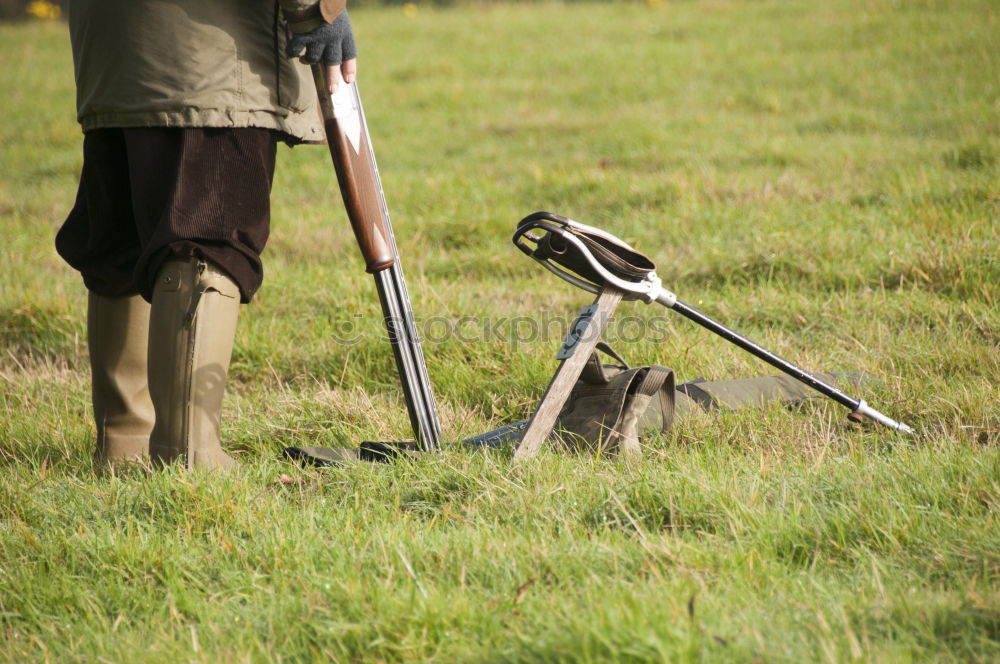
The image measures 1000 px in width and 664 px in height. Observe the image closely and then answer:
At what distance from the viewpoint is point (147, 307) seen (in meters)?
3.02

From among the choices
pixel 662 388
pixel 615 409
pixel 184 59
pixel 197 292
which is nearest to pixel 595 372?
pixel 615 409

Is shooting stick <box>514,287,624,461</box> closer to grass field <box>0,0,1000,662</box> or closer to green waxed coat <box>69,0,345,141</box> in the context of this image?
grass field <box>0,0,1000,662</box>

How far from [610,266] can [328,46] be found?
42.5 inches

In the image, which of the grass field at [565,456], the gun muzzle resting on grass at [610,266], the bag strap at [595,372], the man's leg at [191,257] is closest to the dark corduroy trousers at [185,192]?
the man's leg at [191,257]

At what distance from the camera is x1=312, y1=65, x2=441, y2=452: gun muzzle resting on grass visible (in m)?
2.78

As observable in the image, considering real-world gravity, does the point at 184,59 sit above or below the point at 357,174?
above

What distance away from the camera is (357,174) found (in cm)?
282

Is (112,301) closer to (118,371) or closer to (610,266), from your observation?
(118,371)

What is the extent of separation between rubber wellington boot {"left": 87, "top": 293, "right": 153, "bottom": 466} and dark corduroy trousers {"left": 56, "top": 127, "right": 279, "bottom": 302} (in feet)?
0.51

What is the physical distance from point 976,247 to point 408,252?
3.05 m

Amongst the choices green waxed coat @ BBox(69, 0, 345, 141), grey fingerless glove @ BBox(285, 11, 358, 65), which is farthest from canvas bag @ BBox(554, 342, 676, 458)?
green waxed coat @ BBox(69, 0, 345, 141)

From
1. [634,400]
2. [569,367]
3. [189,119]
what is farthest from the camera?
[634,400]

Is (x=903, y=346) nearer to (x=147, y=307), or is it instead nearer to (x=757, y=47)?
(x=147, y=307)

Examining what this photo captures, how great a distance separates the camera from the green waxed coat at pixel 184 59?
2562 millimetres
